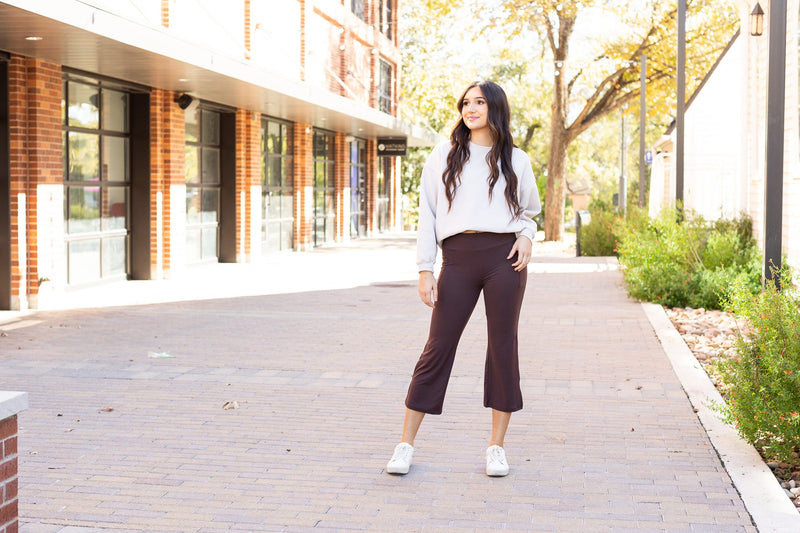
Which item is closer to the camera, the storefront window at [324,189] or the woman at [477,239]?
the woman at [477,239]

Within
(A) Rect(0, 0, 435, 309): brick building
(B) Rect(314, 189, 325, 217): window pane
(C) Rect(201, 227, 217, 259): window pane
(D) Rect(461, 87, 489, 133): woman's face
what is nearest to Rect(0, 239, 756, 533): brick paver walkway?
(D) Rect(461, 87, 489, 133): woman's face

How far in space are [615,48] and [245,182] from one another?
552 inches

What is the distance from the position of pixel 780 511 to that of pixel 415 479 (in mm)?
1687

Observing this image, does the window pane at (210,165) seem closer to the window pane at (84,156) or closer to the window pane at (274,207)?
the window pane at (274,207)

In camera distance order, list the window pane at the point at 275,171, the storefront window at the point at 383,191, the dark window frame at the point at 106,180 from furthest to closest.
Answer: the storefront window at the point at 383,191 → the window pane at the point at 275,171 → the dark window frame at the point at 106,180

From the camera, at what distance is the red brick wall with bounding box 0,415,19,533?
3.58 m

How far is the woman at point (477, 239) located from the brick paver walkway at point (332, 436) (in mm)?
Answer: 478

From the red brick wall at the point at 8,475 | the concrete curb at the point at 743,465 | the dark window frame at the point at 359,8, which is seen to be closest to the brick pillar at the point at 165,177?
the concrete curb at the point at 743,465

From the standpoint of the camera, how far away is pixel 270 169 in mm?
22984

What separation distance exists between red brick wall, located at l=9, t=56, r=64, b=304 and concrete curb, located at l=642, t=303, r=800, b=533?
780 centimetres

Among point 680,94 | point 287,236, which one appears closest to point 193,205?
point 287,236

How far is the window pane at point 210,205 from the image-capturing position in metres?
19.6

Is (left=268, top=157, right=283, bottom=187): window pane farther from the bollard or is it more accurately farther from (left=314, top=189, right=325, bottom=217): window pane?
the bollard

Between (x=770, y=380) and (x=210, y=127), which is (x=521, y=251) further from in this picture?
(x=210, y=127)
